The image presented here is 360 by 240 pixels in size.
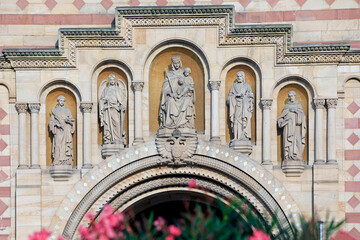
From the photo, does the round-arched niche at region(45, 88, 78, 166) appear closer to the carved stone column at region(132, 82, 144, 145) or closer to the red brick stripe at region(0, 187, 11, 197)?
the red brick stripe at region(0, 187, 11, 197)

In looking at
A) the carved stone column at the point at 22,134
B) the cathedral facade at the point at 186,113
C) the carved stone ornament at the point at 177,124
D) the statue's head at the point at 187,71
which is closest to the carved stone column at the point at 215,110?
the cathedral facade at the point at 186,113

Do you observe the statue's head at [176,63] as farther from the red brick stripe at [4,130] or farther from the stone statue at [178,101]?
the red brick stripe at [4,130]

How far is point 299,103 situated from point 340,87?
0.85 m

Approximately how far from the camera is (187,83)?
63.6 feet

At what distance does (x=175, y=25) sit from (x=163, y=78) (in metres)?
1.11

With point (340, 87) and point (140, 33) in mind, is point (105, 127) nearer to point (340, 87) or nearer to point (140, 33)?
point (140, 33)

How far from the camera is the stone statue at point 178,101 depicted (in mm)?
19250

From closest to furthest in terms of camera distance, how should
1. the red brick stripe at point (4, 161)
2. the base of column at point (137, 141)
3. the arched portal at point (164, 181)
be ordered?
the arched portal at point (164, 181) < the base of column at point (137, 141) < the red brick stripe at point (4, 161)

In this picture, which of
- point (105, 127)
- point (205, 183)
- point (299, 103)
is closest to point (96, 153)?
point (105, 127)

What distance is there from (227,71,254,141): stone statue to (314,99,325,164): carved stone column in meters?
1.28

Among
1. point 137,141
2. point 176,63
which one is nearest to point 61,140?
point 137,141

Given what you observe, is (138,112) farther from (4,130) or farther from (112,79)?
(4,130)

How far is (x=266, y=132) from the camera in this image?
1930cm

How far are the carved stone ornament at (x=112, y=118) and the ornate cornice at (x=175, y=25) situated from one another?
3.01 feet
